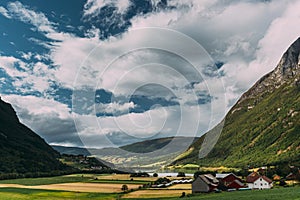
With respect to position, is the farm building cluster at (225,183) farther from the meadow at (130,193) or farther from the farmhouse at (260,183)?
the meadow at (130,193)

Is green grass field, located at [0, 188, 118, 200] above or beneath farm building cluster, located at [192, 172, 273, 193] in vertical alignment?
beneath

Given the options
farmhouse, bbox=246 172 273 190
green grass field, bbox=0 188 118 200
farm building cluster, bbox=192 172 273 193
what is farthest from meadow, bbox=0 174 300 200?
farmhouse, bbox=246 172 273 190

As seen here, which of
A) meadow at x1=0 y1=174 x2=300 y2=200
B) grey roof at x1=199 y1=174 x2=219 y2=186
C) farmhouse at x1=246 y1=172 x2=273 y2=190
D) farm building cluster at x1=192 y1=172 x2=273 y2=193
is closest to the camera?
meadow at x1=0 y1=174 x2=300 y2=200

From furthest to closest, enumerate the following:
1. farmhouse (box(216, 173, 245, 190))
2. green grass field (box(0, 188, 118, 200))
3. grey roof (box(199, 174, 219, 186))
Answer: farmhouse (box(216, 173, 245, 190)) < grey roof (box(199, 174, 219, 186)) < green grass field (box(0, 188, 118, 200))

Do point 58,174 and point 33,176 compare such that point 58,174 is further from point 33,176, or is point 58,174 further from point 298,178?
point 298,178

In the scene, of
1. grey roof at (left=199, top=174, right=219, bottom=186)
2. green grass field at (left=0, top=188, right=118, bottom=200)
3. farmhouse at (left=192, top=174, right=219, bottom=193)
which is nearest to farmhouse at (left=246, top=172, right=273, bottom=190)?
grey roof at (left=199, top=174, right=219, bottom=186)

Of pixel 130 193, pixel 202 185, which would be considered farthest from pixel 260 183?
pixel 130 193

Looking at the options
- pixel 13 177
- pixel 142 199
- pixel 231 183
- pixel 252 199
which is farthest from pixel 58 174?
pixel 252 199

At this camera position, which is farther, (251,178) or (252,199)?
(251,178)

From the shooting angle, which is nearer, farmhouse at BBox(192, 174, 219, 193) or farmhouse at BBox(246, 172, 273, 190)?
farmhouse at BBox(192, 174, 219, 193)

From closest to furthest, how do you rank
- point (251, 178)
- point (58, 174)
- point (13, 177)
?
point (251, 178) < point (13, 177) < point (58, 174)

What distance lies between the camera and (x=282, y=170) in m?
139

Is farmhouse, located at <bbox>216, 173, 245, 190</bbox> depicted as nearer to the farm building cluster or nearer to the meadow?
the farm building cluster

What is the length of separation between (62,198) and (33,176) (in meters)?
105
